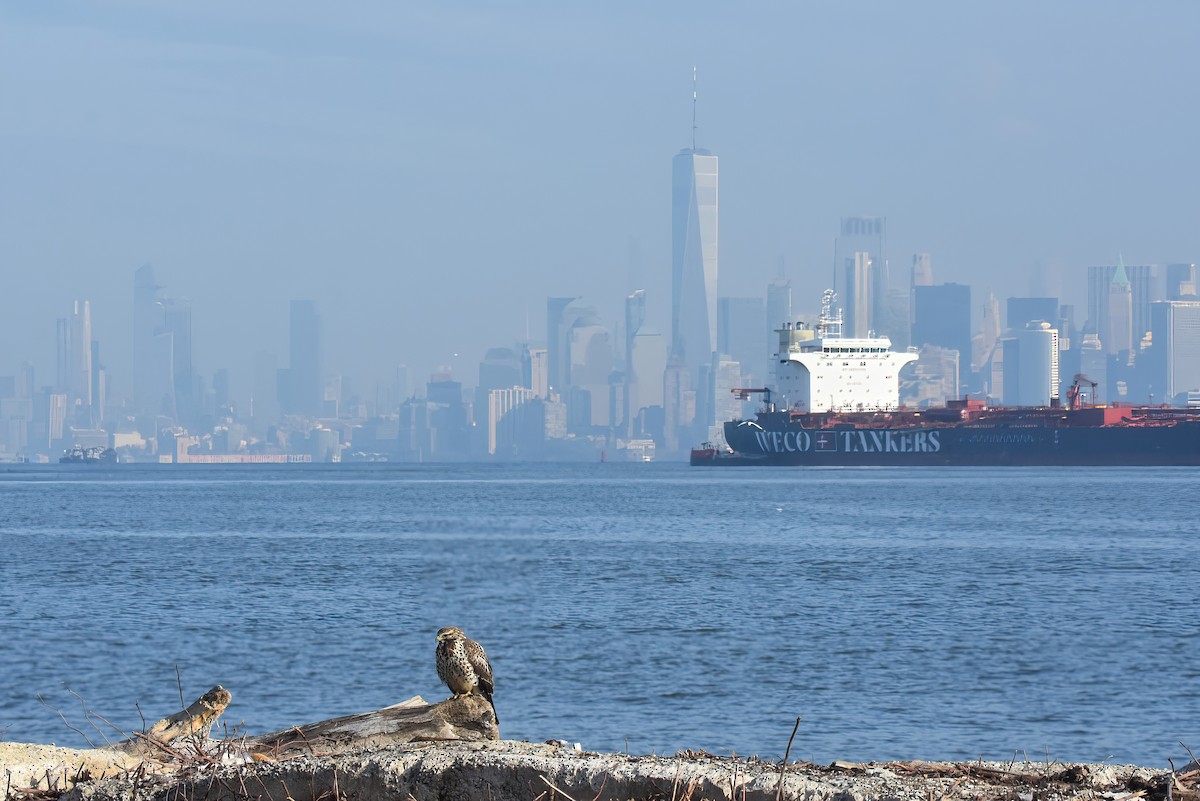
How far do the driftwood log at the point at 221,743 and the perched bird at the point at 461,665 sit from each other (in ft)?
0.13

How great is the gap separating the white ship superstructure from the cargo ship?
8 cm

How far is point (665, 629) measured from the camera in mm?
19344

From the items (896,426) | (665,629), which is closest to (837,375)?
(896,426)

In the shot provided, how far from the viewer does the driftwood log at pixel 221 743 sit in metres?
4.42

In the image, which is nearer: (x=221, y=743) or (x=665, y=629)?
(x=221, y=743)

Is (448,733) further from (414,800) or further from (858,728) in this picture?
(858,728)

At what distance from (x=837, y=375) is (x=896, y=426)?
Answer: 365 inches

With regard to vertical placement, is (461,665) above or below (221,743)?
above

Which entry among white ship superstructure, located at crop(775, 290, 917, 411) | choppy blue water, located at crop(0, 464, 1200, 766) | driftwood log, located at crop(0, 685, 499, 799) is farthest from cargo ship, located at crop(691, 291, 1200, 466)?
driftwood log, located at crop(0, 685, 499, 799)

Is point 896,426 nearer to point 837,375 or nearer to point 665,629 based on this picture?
point 837,375

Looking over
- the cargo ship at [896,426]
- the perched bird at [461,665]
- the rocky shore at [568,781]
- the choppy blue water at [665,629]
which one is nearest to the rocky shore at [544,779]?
the rocky shore at [568,781]

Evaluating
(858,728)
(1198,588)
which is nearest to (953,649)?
(858,728)

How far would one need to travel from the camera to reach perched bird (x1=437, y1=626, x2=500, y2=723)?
14.9 ft

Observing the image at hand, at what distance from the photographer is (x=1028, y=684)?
47.8 feet
